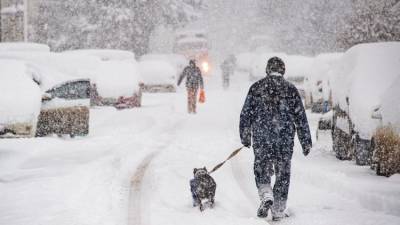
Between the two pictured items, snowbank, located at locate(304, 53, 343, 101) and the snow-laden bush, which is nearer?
the snow-laden bush

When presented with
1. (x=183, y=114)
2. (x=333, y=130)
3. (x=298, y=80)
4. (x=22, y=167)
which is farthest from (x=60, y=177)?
(x=298, y=80)

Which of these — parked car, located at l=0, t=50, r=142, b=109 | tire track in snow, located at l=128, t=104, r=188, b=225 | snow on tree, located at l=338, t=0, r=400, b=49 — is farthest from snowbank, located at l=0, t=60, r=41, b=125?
snow on tree, located at l=338, t=0, r=400, b=49

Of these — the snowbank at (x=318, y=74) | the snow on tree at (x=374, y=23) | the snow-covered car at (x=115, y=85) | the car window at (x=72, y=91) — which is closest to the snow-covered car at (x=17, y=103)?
the car window at (x=72, y=91)

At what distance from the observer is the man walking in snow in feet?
23.8

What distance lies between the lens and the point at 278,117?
23.8 feet

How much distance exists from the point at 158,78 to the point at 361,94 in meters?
→ 20.8

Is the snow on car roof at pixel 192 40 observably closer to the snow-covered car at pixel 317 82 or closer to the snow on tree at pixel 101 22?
the snow on tree at pixel 101 22

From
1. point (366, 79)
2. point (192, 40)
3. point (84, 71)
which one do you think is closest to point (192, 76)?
point (84, 71)

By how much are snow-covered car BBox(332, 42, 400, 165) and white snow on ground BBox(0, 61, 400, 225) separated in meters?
0.38

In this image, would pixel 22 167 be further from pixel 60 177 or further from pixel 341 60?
pixel 341 60

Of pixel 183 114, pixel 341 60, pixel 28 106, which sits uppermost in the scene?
pixel 341 60

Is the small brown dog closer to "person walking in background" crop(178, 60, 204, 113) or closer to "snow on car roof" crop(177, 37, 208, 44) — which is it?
"person walking in background" crop(178, 60, 204, 113)

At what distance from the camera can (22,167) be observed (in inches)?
409

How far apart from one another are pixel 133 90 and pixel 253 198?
1330cm
